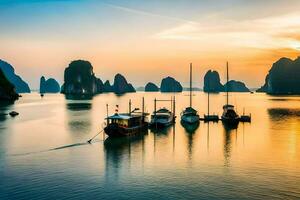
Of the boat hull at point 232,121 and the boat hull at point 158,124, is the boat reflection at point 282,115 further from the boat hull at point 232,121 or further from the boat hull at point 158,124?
the boat hull at point 158,124

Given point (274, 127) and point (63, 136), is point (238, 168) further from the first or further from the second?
point (274, 127)

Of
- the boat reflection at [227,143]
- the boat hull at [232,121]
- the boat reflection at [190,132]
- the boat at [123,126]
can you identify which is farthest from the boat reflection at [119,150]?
the boat hull at [232,121]

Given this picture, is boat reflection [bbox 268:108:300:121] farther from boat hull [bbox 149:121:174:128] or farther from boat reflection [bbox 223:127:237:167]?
boat hull [bbox 149:121:174:128]

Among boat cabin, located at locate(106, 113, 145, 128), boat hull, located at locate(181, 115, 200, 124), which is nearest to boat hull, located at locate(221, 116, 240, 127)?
boat hull, located at locate(181, 115, 200, 124)

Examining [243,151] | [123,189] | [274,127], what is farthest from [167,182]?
[274,127]

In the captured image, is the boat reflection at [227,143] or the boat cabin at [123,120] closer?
the boat reflection at [227,143]

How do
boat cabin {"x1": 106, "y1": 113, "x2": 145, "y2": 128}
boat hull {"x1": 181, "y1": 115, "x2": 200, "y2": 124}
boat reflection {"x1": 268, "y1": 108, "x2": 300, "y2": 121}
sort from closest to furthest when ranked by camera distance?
1. boat cabin {"x1": 106, "y1": 113, "x2": 145, "y2": 128}
2. boat hull {"x1": 181, "y1": 115, "x2": 200, "y2": 124}
3. boat reflection {"x1": 268, "y1": 108, "x2": 300, "y2": 121}

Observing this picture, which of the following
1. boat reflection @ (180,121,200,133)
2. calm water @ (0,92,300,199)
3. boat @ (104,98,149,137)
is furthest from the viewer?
boat reflection @ (180,121,200,133)

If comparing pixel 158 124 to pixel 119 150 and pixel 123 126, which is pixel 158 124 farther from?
pixel 119 150

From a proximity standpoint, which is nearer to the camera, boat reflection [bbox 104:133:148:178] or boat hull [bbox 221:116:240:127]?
boat reflection [bbox 104:133:148:178]

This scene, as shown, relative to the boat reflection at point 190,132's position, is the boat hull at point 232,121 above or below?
above

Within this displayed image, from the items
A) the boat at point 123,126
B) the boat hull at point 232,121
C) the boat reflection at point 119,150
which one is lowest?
the boat reflection at point 119,150

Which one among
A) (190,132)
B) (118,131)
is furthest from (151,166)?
(190,132)

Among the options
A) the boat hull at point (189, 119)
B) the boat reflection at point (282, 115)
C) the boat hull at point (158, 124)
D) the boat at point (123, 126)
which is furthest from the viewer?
the boat reflection at point (282, 115)
